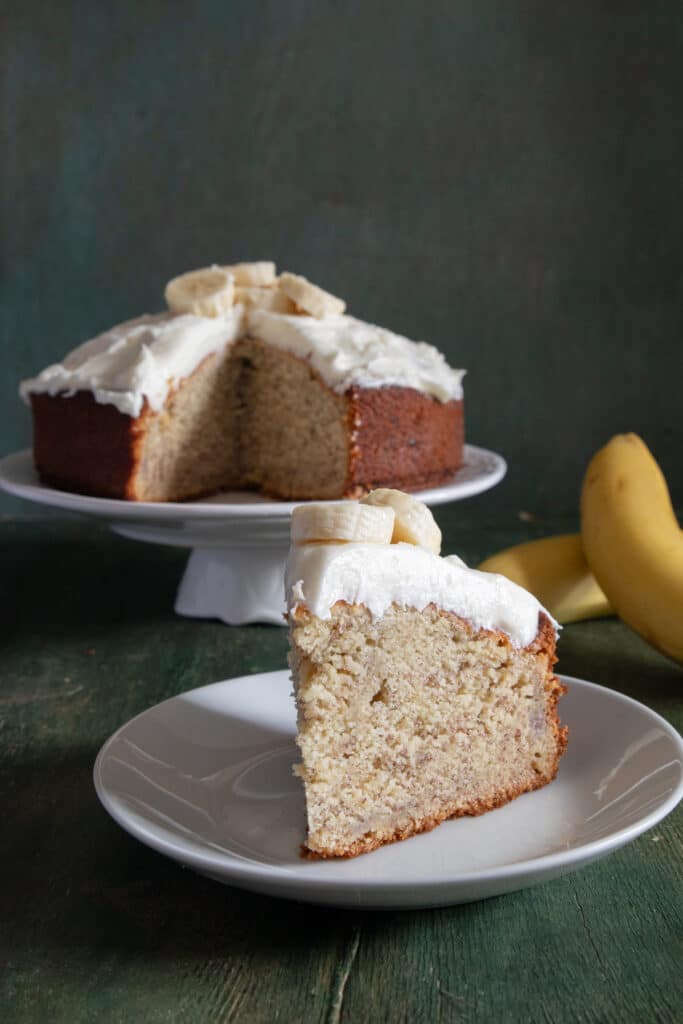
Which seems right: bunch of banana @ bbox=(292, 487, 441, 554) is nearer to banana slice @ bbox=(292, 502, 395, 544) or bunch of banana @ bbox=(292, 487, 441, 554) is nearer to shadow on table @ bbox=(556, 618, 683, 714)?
banana slice @ bbox=(292, 502, 395, 544)

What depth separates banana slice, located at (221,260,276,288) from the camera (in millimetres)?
3020

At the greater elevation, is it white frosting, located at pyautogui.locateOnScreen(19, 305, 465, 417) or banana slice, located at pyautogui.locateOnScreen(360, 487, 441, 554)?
banana slice, located at pyautogui.locateOnScreen(360, 487, 441, 554)

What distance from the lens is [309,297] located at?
2912 mm

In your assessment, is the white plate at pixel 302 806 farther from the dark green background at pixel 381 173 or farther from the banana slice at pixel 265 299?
the dark green background at pixel 381 173

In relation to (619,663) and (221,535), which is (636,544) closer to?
(619,663)

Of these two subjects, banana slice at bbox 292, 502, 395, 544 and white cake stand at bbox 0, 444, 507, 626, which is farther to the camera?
white cake stand at bbox 0, 444, 507, 626

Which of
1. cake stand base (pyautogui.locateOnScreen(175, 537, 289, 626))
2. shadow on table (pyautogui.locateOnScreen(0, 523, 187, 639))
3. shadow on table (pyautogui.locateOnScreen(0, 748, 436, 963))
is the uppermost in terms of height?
shadow on table (pyautogui.locateOnScreen(0, 748, 436, 963))

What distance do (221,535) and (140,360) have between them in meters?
0.49

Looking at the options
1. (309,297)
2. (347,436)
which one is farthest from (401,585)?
(309,297)

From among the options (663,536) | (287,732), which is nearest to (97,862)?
(287,732)

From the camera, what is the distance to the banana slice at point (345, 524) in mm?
1549

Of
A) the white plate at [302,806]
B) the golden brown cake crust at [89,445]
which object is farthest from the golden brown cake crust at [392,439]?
the white plate at [302,806]

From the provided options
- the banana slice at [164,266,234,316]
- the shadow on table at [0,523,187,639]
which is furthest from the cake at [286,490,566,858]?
the banana slice at [164,266,234,316]

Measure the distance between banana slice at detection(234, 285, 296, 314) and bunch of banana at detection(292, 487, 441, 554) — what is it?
55.8 inches
